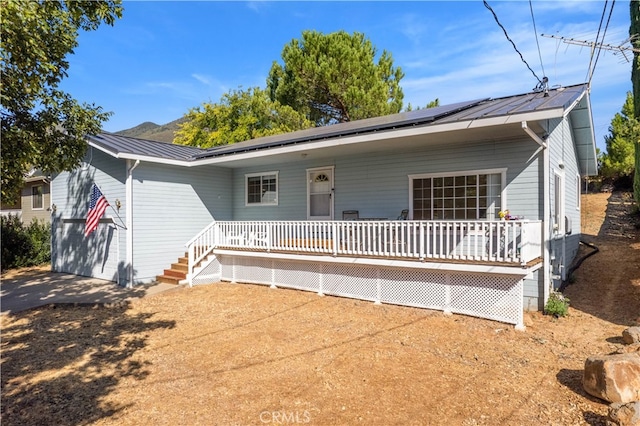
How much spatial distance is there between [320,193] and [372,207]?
1.89 m

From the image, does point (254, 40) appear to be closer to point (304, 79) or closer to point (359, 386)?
point (304, 79)

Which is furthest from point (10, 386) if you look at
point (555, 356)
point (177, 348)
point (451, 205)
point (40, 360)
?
point (451, 205)

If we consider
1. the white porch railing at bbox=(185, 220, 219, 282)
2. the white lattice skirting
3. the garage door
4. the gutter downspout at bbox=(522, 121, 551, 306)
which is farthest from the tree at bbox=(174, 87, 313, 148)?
the gutter downspout at bbox=(522, 121, 551, 306)

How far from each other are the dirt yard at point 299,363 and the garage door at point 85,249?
2754 millimetres

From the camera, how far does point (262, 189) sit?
12.3 metres

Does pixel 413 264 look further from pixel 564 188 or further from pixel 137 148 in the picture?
pixel 137 148

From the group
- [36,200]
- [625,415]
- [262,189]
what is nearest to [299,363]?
[625,415]

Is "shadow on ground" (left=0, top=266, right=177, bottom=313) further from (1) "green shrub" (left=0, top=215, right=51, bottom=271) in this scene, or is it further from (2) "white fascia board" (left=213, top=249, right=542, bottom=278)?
(2) "white fascia board" (left=213, top=249, right=542, bottom=278)

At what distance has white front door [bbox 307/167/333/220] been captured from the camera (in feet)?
34.7

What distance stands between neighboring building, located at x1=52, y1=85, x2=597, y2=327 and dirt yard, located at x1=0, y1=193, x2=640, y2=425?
83cm

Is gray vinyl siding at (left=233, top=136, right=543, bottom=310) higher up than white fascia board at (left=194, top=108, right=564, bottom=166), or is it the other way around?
white fascia board at (left=194, top=108, right=564, bottom=166)

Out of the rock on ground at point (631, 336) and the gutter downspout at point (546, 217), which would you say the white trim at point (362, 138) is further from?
the rock on ground at point (631, 336)

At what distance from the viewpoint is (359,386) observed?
14.2 ft

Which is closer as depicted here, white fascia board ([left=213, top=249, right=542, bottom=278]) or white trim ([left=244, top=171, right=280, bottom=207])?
white fascia board ([left=213, top=249, right=542, bottom=278])
